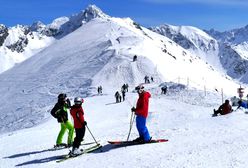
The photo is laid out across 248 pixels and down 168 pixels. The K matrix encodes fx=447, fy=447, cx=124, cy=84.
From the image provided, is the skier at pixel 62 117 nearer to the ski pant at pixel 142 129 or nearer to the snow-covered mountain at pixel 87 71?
the ski pant at pixel 142 129

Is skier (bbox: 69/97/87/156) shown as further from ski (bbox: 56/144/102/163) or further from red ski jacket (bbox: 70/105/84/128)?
ski (bbox: 56/144/102/163)

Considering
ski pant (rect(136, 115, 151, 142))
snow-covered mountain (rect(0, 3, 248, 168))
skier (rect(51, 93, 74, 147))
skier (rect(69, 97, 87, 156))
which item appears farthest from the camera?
skier (rect(51, 93, 74, 147))

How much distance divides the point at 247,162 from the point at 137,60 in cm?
8009

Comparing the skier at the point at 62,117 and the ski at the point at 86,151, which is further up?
the skier at the point at 62,117

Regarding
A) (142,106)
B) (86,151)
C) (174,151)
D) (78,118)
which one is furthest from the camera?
(142,106)

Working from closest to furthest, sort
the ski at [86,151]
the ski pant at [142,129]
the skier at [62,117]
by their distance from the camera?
the ski at [86,151] → the ski pant at [142,129] → the skier at [62,117]

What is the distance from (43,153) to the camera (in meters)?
15.6

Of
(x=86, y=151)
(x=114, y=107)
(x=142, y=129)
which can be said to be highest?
(x=142, y=129)

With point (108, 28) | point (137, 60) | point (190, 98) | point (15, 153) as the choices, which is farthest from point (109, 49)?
point (15, 153)

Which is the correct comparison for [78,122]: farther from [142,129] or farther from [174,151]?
[174,151]

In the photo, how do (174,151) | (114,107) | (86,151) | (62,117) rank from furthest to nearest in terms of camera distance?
(114,107) < (62,117) < (86,151) < (174,151)

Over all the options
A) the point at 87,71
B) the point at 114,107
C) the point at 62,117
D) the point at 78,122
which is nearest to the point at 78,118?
the point at 78,122

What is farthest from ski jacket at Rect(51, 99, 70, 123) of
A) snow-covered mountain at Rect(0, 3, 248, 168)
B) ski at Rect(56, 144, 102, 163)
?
ski at Rect(56, 144, 102, 163)

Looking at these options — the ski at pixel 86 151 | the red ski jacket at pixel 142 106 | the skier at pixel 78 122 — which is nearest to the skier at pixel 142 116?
the red ski jacket at pixel 142 106
